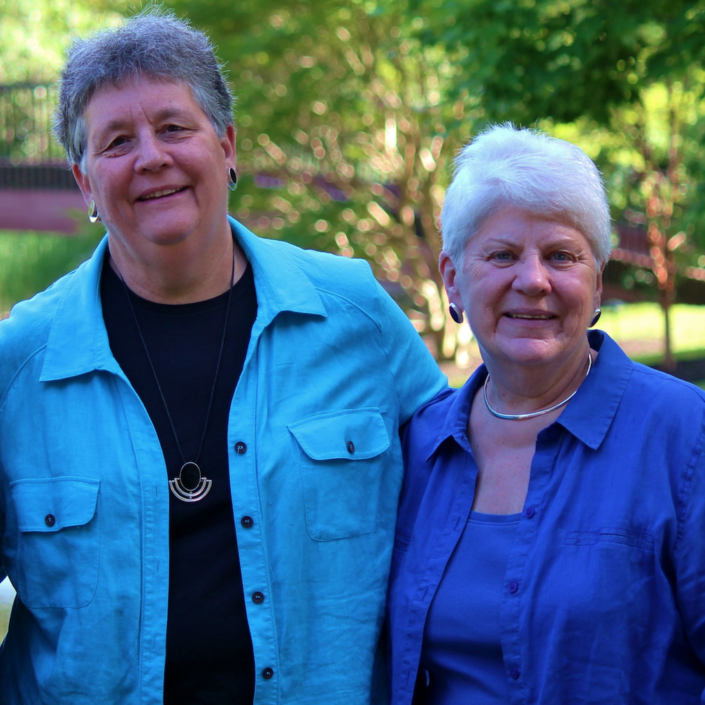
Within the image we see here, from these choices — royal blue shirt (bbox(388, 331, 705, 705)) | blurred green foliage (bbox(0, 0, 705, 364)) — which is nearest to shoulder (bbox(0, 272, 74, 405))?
royal blue shirt (bbox(388, 331, 705, 705))

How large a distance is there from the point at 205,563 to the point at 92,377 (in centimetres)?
55

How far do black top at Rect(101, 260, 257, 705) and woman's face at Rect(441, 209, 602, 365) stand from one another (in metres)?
0.66

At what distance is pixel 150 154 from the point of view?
2154mm

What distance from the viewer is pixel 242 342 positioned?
7.74 ft

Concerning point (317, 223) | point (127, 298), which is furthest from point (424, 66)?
point (127, 298)

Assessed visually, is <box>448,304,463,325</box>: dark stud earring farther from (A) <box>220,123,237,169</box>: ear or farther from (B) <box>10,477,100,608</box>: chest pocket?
(B) <box>10,477,100,608</box>: chest pocket

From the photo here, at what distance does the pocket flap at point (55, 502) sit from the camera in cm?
215

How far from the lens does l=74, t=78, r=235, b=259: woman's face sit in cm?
218

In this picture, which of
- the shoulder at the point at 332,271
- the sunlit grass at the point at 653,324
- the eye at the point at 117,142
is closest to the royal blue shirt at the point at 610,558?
the shoulder at the point at 332,271

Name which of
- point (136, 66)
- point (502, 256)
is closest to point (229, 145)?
point (136, 66)

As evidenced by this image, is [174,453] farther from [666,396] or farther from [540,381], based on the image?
[666,396]

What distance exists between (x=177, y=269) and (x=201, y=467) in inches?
20.0

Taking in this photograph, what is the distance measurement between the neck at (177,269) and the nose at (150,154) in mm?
199

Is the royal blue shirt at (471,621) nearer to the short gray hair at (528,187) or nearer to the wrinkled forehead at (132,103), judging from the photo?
the short gray hair at (528,187)
